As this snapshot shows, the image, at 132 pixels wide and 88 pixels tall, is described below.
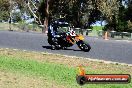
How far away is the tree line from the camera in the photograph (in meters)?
60.4

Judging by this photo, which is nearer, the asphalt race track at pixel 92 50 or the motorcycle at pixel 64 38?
the asphalt race track at pixel 92 50

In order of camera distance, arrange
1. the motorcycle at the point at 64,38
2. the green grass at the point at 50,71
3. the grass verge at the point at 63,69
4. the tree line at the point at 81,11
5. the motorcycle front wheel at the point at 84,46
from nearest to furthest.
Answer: the green grass at the point at 50,71
the grass verge at the point at 63,69
the motorcycle front wheel at the point at 84,46
the motorcycle at the point at 64,38
the tree line at the point at 81,11

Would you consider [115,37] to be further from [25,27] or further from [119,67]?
[119,67]

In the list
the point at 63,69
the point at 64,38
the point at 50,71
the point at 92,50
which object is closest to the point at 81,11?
the point at 92,50

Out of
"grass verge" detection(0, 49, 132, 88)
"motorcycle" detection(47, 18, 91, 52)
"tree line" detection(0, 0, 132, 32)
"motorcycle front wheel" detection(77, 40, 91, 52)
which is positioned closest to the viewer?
"grass verge" detection(0, 49, 132, 88)

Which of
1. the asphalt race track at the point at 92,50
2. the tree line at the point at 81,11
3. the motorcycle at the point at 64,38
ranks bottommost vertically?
the asphalt race track at the point at 92,50

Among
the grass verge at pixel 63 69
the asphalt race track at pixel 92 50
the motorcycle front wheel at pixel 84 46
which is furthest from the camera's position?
the motorcycle front wheel at pixel 84 46

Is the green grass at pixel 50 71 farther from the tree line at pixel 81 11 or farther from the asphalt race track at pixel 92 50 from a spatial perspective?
the tree line at pixel 81 11

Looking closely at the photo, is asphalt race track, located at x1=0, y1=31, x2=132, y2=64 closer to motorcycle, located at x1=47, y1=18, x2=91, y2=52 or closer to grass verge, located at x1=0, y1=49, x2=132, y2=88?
motorcycle, located at x1=47, y1=18, x2=91, y2=52

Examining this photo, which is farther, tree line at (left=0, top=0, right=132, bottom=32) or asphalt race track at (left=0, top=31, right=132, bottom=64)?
tree line at (left=0, top=0, right=132, bottom=32)

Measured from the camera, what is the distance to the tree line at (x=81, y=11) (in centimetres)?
6038

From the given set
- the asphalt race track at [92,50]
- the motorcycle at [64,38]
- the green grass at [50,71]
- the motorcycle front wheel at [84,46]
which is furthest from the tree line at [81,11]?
the green grass at [50,71]

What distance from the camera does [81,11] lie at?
217 feet

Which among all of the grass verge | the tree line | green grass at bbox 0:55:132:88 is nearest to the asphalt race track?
the grass verge
